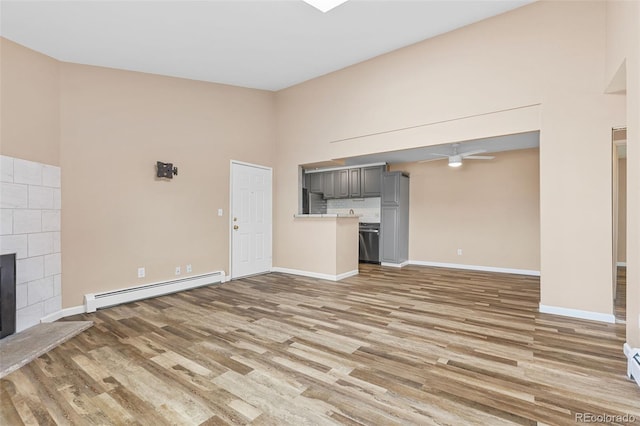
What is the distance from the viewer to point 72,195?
3441mm

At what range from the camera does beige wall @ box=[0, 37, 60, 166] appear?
2.88 metres

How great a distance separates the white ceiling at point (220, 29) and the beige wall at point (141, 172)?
1.15ft

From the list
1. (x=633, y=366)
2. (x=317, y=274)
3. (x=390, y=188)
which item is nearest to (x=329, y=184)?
(x=390, y=188)

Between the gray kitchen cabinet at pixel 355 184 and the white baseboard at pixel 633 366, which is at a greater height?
the gray kitchen cabinet at pixel 355 184

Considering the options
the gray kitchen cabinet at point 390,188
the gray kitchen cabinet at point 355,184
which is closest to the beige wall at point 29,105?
the gray kitchen cabinet at point 355,184

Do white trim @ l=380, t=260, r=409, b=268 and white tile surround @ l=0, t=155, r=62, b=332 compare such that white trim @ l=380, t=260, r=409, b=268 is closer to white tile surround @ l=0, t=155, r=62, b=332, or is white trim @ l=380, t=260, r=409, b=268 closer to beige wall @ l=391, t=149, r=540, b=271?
beige wall @ l=391, t=149, r=540, b=271

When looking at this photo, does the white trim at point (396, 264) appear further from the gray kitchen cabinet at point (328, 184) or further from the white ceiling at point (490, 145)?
the white ceiling at point (490, 145)

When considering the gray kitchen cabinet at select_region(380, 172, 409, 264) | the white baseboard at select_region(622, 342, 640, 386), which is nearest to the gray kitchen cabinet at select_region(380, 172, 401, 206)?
the gray kitchen cabinet at select_region(380, 172, 409, 264)

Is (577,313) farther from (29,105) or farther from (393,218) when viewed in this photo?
(29,105)

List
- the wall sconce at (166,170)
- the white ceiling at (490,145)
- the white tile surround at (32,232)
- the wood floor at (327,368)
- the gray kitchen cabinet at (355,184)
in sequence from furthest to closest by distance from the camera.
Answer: the gray kitchen cabinet at (355,184)
the wall sconce at (166,170)
the white ceiling at (490,145)
the white tile surround at (32,232)
the wood floor at (327,368)

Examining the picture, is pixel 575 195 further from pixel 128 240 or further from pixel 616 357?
pixel 128 240

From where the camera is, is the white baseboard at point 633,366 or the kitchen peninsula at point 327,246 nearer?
the white baseboard at point 633,366

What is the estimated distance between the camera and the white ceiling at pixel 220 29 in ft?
9.41

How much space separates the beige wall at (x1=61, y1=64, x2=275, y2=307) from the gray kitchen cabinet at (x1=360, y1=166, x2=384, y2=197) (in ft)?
8.82
